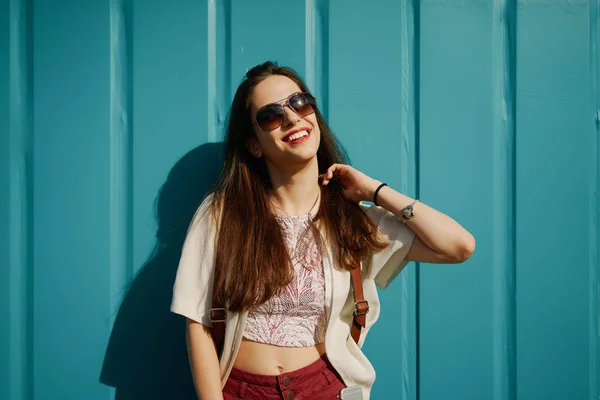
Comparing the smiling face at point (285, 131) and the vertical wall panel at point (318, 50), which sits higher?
the vertical wall panel at point (318, 50)

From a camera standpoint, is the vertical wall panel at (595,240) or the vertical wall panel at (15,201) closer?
the vertical wall panel at (15,201)

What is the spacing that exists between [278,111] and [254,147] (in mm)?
213

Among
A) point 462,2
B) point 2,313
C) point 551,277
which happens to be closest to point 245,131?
point 462,2

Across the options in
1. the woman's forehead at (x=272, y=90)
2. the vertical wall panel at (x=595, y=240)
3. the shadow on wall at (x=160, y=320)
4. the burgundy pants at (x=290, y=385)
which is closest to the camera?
the burgundy pants at (x=290, y=385)

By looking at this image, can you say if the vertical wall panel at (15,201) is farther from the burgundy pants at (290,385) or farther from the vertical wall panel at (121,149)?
the burgundy pants at (290,385)

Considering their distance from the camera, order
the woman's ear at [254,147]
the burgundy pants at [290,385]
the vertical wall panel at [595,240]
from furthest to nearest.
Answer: the vertical wall panel at [595,240], the woman's ear at [254,147], the burgundy pants at [290,385]

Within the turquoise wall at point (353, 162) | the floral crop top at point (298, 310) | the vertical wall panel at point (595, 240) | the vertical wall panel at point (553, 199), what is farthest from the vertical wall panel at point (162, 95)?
the vertical wall panel at point (595, 240)

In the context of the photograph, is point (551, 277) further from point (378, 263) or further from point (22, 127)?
point (22, 127)

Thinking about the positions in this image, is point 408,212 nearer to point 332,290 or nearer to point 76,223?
point 332,290

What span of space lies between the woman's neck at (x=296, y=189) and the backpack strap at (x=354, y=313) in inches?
12.8

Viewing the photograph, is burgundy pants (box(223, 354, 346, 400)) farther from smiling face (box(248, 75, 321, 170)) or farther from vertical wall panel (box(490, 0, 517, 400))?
vertical wall panel (box(490, 0, 517, 400))

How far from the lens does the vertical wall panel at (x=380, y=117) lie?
1976mm

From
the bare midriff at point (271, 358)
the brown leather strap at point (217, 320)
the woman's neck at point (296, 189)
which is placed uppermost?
the woman's neck at point (296, 189)

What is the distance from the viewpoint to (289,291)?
1.56 metres
